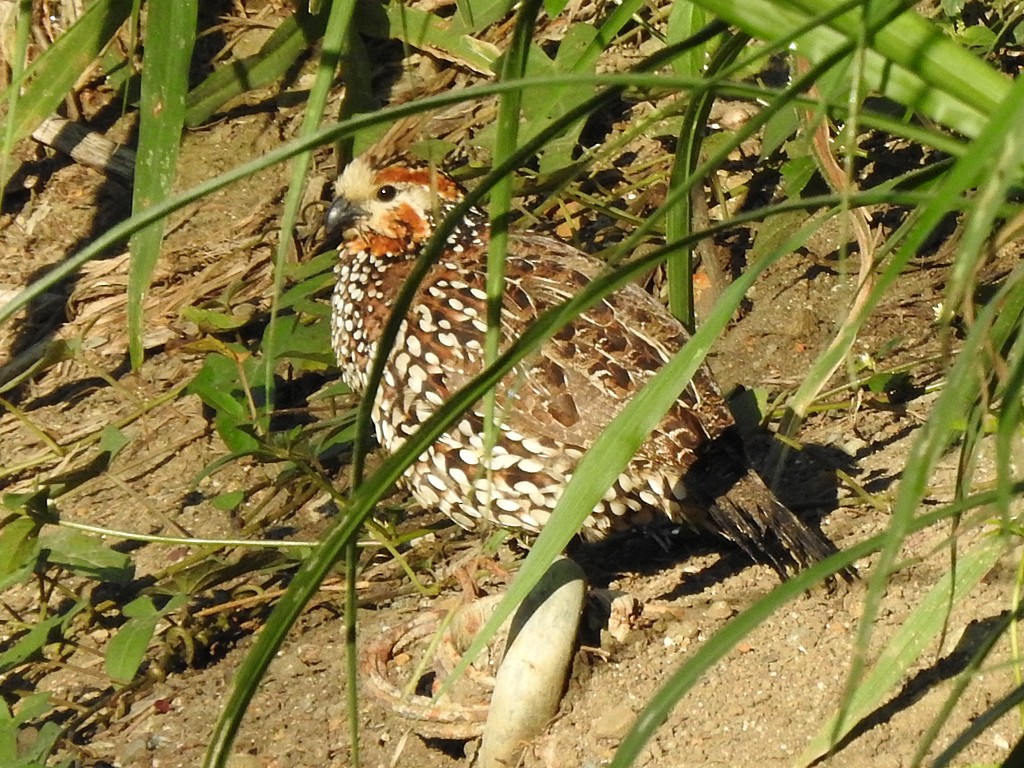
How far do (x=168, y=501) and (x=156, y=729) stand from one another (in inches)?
45.2

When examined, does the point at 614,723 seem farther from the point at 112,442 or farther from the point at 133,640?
the point at 112,442

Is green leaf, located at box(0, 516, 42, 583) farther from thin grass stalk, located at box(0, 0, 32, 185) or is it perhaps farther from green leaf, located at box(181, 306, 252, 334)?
thin grass stalk, located at box(0, 0, 32, 185)

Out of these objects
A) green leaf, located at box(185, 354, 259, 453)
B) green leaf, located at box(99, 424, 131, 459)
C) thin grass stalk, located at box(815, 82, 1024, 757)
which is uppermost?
thin grass stalk, located at box(815, 82, 1024, 757)

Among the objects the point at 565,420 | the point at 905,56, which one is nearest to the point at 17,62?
the point at 905,56

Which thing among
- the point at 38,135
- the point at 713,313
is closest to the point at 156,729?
the point at 713,313

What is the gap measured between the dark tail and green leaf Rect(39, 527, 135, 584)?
160cm

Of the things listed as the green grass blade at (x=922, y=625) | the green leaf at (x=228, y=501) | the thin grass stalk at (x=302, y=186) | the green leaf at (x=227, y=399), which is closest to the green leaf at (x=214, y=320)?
the green leaf at (x=227, y=399)

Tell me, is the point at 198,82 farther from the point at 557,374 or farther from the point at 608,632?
the point at 608,632

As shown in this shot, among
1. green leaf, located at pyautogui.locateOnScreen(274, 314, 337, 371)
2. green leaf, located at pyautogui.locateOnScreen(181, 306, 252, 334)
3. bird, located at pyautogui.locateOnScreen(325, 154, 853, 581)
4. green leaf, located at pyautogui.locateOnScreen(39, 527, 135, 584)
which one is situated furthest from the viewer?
green leaf, located at pyautogui.locateOnScreen(181, 306, 252, 334)

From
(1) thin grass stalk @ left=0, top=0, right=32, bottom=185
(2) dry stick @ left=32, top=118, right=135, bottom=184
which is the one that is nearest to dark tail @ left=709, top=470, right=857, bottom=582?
(1) thin grass stalk @ left=0, top=0, right=32, bottom=185

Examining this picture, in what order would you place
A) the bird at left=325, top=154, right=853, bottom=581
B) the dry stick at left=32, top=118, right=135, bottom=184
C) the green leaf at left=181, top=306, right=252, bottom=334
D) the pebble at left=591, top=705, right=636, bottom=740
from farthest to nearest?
the dry stick at left=32, top=118, right=135, bottom=184, the green leaf at left=181, top=306, right=252, bottom=334, the bird at left=325, top=154, right=853, bottom=581, the pebble at left=591, top=705, right=636, bottom=740

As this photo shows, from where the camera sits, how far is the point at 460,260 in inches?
155

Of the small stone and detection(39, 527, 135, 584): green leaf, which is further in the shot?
detection(39, 527, 135, 584): green leaf

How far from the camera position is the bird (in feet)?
11.4
